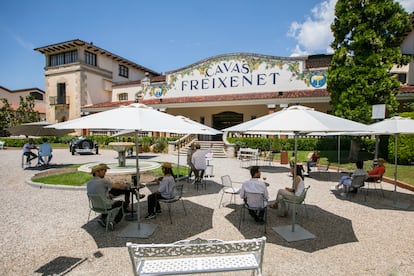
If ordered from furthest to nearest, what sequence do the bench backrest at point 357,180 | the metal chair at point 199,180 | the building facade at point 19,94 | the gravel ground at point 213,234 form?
1. the building facade at point 19,94
2. the metal chair at point 199,180
3. the bench backrest at point 357,180
4. the gravel ground at point 213,234

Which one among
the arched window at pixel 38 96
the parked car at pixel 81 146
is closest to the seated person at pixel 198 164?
the parked car at pixel 81 146

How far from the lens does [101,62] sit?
1230 inches

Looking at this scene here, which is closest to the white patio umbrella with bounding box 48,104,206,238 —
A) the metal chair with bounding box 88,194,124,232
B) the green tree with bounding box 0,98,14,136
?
the metal chair with bounding box 88,194,124,232

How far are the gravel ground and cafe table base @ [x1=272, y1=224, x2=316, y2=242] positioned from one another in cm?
12

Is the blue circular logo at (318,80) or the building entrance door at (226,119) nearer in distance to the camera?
the blue circular logo at (318,80)

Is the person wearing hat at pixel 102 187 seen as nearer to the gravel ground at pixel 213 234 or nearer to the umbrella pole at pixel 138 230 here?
the gravel ground at pixel 213 234

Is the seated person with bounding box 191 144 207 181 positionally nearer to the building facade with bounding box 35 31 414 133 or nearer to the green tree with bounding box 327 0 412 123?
the green tree with bounding box 327 0 412 123

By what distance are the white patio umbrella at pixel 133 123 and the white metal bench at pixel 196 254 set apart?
203 centimetres

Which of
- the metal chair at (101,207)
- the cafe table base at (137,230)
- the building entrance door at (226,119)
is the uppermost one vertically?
the building entrance door at (226,119)

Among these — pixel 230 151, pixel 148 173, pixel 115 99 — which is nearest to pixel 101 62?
pixel 115 99

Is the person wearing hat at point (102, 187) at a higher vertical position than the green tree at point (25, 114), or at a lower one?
lower

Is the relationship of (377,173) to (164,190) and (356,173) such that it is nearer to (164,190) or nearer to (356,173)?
(356,173)

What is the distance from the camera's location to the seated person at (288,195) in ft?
17.2

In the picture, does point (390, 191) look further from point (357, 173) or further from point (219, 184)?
point (219, 184)
